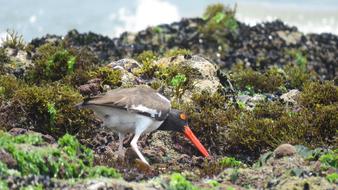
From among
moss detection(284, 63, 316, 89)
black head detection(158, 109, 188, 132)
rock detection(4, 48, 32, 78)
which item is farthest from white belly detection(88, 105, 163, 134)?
moss detection(284, 63, 316, 89)

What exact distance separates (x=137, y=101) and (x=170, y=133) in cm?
221

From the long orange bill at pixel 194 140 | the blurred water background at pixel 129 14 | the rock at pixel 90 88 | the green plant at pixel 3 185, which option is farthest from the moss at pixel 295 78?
the blurred water background at pixel 129 14

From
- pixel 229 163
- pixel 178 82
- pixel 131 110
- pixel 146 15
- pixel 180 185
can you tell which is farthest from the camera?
pixel 146 15

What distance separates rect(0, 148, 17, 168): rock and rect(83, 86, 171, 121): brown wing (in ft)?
8.16

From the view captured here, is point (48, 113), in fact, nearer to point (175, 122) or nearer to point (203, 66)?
Result: point (175, 122)

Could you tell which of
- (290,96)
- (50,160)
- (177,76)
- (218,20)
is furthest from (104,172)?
(218,20)

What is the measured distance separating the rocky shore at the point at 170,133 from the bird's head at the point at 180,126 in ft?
0.74

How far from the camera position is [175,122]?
47.4 feet

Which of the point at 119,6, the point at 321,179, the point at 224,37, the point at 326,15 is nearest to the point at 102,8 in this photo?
the point at 119,6

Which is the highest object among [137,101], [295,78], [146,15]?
[146,15]

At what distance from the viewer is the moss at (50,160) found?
36.6 ft

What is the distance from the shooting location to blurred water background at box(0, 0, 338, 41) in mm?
44688

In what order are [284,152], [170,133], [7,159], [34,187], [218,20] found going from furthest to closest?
[218,20] → [170,133] → [284,152] → [7,159] → [34,187]

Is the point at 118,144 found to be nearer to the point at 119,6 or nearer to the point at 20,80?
the point at 20,80
